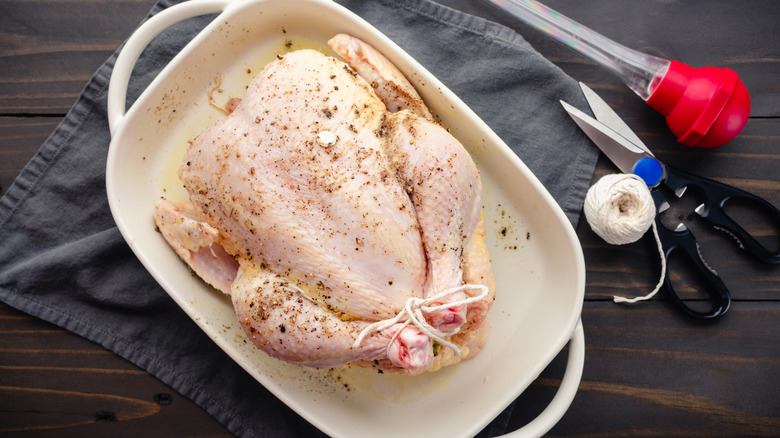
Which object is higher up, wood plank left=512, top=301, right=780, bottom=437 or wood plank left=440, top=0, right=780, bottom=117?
wood plank left=440, top=0, right=780, bottom=117

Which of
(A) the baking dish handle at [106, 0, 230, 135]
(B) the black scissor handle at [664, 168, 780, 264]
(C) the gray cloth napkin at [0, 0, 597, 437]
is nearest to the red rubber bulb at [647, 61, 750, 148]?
(B) the black scissor handle at [664, 168, 780, 264]

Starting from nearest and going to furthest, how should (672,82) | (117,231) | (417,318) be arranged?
(417,318) → (672,82) → (117,231)

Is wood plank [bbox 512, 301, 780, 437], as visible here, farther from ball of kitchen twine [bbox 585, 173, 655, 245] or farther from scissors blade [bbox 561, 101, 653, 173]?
scissors blade [bbox 561, 101, 653, 173]

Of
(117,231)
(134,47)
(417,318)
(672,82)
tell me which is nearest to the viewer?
(417,318)

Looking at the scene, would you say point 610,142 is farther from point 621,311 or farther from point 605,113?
point 621,311

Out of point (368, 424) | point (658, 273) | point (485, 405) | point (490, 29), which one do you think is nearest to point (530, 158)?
point (490, 29)

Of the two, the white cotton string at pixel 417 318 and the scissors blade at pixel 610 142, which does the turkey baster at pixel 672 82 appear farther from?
the white cotton string at pixel 417 318

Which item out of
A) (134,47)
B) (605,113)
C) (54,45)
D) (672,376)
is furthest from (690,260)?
(54,45)
